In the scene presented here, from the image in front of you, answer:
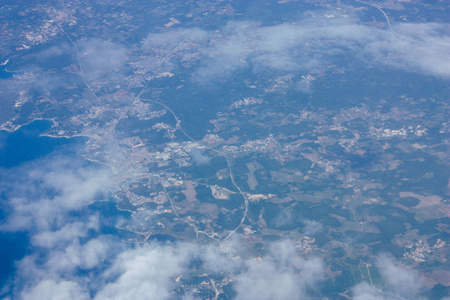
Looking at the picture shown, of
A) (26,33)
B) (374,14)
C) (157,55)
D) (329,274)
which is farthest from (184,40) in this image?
(329,274)

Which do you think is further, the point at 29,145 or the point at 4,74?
the point at 4,74

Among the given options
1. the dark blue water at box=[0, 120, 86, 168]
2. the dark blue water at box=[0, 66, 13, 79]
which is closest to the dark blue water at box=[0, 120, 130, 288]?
the dark blue water at box=[0, 120, 86, 168]

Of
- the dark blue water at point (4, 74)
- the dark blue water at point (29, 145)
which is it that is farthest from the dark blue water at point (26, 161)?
the dark blue water at point (4, 74)

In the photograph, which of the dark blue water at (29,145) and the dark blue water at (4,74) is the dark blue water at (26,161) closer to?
the dark blue water at (29,145)

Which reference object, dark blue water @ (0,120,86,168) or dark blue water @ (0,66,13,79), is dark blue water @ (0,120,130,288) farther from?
dark blue water @ (0,66,13,79)

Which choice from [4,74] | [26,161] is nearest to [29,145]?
[26,161]

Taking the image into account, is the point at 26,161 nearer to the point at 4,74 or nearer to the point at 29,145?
the point at 29,145

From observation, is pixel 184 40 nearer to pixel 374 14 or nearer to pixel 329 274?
pixel 374 14

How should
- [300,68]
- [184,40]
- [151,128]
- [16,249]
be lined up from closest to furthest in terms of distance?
[16,249] → [151,128] → [300,68] → [184,40]

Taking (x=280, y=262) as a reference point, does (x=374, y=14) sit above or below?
above

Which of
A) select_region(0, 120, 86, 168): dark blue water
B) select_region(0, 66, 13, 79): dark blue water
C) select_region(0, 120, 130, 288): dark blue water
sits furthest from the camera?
select_region(0, 66, 13, 79): dark blue water

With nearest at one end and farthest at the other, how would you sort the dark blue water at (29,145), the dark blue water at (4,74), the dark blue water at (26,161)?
the dark blue water at (26,161) → the dark blue water at (29,145) → the dark blue water at (4,74)
